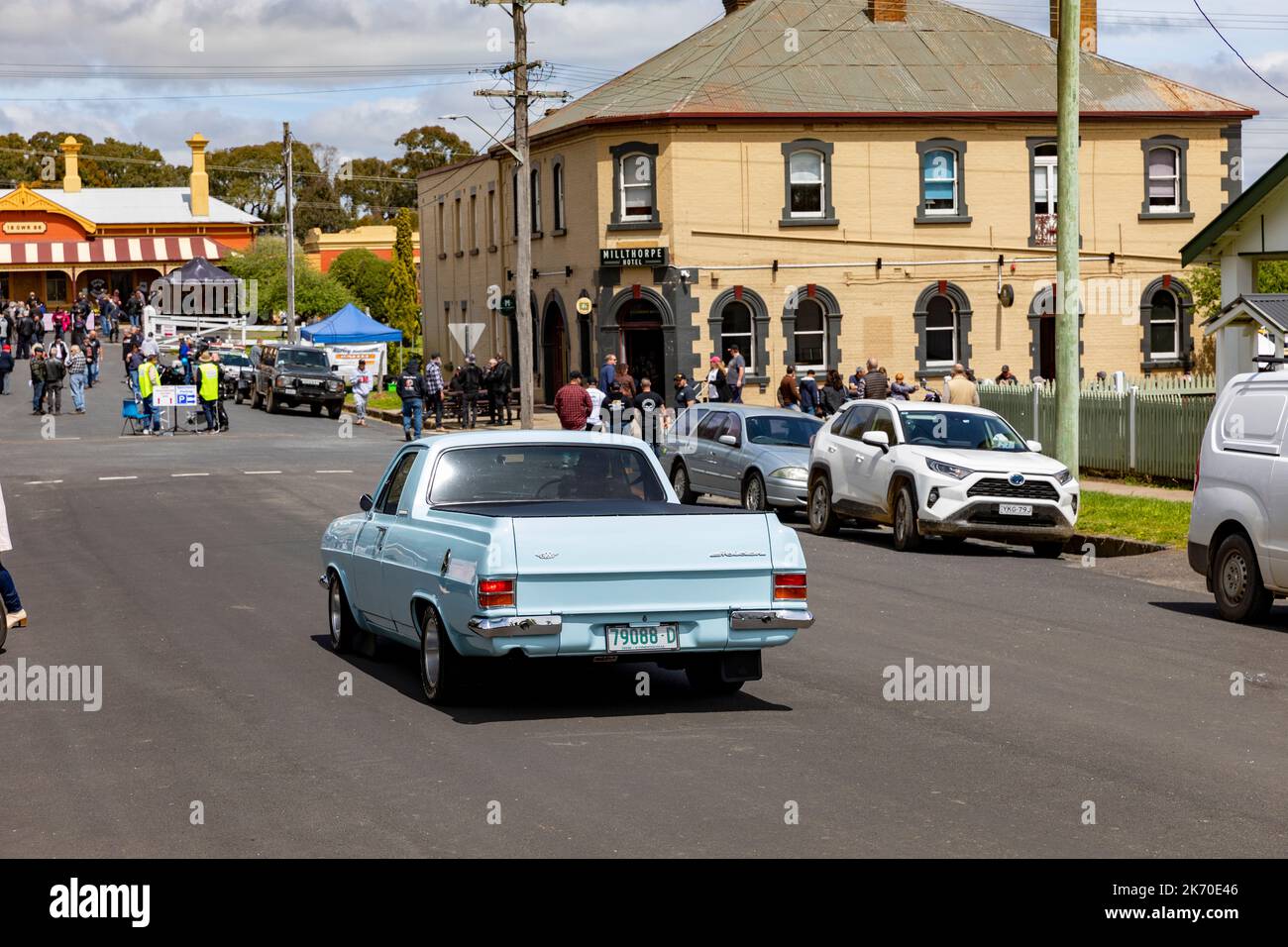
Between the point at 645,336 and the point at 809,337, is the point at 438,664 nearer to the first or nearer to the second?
the point at 645,336

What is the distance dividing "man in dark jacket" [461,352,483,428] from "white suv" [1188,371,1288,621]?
29342mm

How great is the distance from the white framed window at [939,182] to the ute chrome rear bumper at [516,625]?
38214 millimetres

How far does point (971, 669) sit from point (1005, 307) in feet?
119

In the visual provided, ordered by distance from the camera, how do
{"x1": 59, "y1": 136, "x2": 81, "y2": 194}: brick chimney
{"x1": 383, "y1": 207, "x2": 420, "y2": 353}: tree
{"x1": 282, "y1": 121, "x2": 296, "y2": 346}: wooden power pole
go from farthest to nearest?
{"x1": 59, "y1": 136, "x2": 81, "y2": 194}: brick chimney < {"x1": 383, "y1": 207, "x2": 420, "y2": 353}: tree < {"x1": 282, "y1": 121, "x2": 296, "y2": 346}: wooden power pole

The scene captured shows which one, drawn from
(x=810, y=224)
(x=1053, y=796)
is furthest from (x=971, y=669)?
(x=810, y=224)

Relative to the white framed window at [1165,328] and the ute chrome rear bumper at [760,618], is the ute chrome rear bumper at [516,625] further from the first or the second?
the white framed window at [1165,328]

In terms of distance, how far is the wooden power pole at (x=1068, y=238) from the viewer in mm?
21938

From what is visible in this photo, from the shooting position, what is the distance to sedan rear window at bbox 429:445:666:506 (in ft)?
36.8

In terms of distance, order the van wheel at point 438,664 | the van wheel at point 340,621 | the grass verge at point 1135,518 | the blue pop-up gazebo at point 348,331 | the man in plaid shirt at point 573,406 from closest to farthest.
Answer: the van wheel at point 438,664, the van wheel at point 340,621, the grass verge at point 1135,518, the man in plaid shirt at point 573,406, the blue pop-up gazebo at point 348,331

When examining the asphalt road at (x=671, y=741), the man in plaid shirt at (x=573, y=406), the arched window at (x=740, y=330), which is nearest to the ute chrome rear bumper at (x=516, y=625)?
the asphalt road at (x=671, y=741)

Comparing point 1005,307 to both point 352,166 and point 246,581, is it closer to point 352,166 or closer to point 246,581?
point 246,581

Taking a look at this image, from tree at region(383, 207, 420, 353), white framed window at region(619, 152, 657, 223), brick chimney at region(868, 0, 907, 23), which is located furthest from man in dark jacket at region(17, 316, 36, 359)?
brick chimney at region(868, 0, 907, 23)

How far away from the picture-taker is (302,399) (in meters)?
49.0

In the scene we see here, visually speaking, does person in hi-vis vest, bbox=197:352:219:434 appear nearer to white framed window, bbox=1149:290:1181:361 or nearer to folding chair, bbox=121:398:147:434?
folding chair, bbox=121:398:147:434
